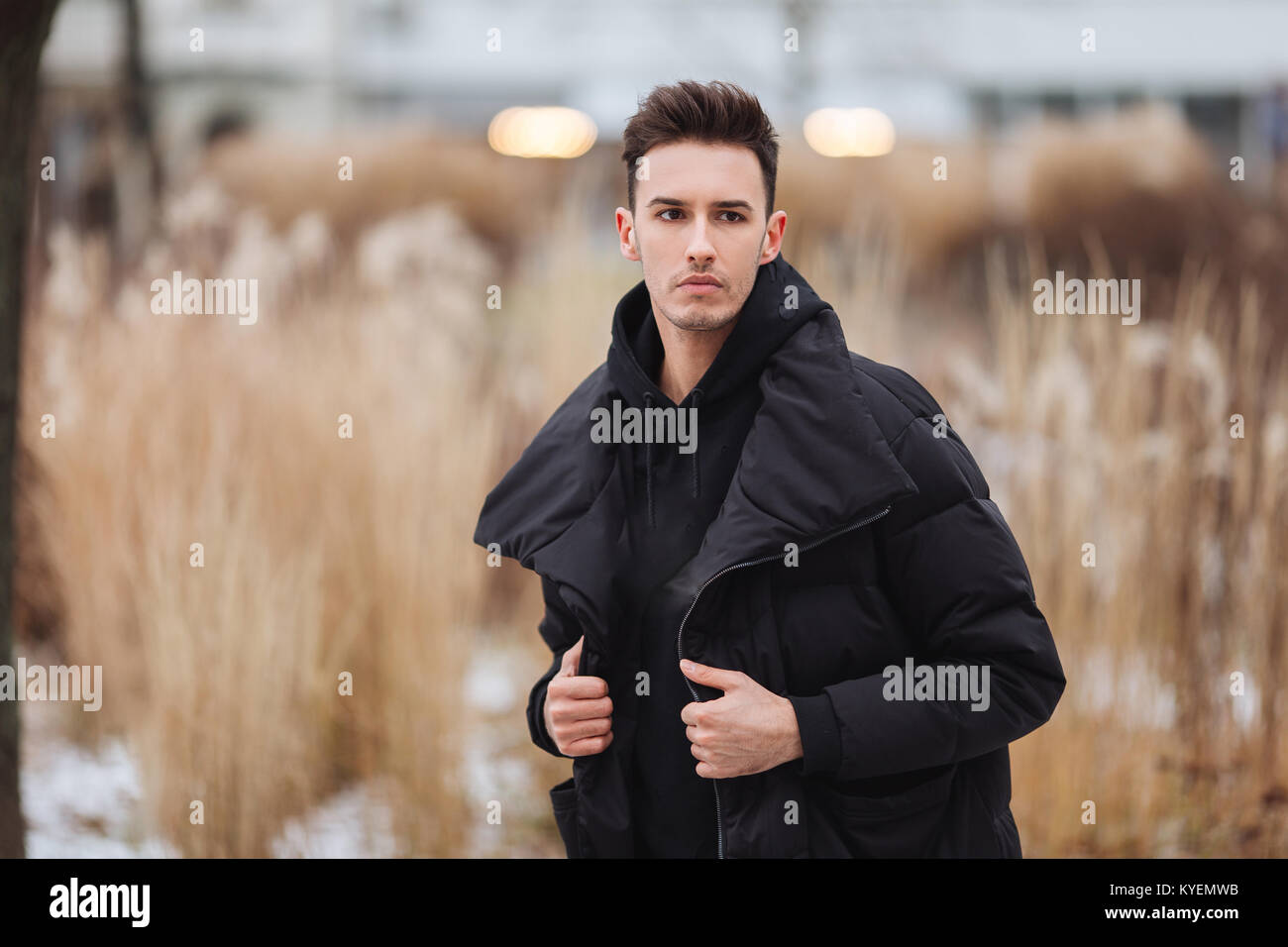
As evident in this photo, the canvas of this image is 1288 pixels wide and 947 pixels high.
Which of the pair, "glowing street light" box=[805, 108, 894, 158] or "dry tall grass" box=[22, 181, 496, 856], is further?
"glowing street light" box=[805, 108, 894, 158]

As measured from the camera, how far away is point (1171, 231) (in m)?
3.11

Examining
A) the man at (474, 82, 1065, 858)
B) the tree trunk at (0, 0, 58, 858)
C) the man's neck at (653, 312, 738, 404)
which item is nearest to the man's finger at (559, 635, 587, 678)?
the man at (474, 82, 1065, 858)

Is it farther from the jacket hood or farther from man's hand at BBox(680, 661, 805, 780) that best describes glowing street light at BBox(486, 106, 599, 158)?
man's hand at BBox(680, 661, 805, 780)

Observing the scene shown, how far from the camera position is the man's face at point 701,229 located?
4.43 feet

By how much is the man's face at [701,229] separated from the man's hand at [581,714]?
0.45 m

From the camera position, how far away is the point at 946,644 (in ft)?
4.25

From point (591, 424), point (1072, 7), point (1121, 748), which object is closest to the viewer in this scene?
point (591, 424)

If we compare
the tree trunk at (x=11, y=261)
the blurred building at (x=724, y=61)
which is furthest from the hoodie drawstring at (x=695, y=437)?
the blurred building at (x=724, y=61)

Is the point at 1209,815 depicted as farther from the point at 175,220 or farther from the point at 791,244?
the point at 175,220

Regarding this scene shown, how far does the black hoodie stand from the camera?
4.51 ft

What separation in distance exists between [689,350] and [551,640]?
469 millimetres

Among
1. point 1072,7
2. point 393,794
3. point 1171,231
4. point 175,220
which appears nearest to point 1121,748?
point 1171,231
